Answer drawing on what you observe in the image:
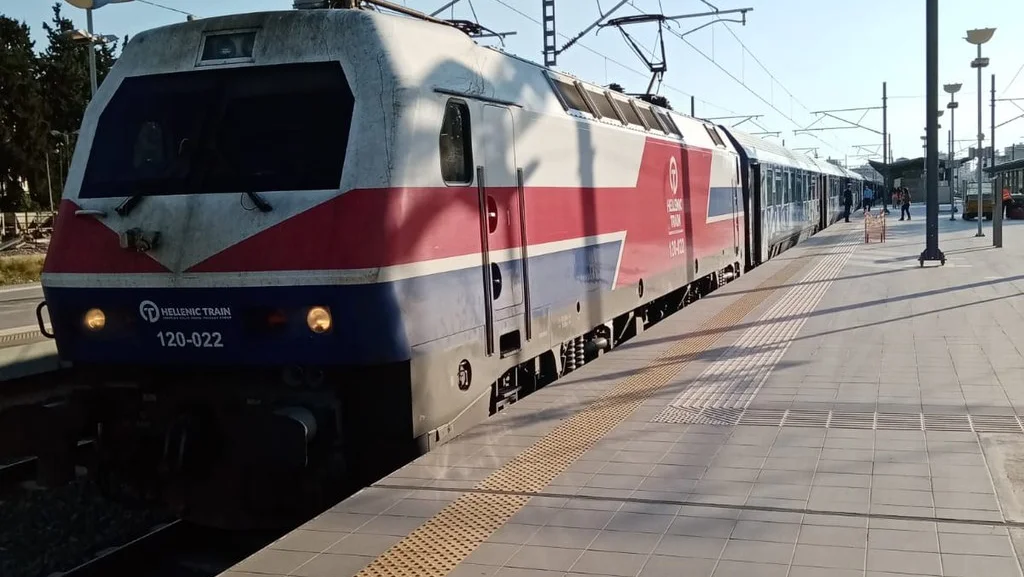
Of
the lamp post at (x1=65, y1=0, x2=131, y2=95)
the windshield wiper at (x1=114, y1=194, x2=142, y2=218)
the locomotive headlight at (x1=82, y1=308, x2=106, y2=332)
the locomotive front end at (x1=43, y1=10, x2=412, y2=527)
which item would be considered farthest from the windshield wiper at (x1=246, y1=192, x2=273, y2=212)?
the lamp post at (x1=65, y1=0, x2=131, y2=95)

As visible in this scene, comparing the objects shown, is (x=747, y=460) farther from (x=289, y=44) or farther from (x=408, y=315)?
(x=289, y=44)

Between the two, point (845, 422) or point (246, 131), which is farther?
point (845, 422)

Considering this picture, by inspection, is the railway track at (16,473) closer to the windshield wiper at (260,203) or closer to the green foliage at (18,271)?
the windshield wiper at (260,203)

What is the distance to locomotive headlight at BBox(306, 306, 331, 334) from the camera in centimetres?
564

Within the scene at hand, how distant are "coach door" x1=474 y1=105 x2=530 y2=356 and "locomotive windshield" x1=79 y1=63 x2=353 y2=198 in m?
1.24

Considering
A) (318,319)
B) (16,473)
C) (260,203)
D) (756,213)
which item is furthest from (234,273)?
(756,213)

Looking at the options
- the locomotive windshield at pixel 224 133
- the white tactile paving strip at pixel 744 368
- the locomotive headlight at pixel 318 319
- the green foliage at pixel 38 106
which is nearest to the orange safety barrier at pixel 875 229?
the white tactile paving strip at pixel 744 368

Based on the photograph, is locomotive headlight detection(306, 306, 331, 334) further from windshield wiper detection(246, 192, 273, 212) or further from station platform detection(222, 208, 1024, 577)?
station platform detection(222, 208, 1024, 577)

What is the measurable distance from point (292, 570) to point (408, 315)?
1.80 metres

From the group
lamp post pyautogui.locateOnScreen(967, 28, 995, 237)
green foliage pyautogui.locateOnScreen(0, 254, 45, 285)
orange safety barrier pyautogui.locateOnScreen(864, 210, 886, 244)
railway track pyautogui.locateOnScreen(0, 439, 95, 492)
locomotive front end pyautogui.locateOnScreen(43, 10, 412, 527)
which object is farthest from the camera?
green foliage pyautogui.locateOnScreen(0, 254, 45, 285)

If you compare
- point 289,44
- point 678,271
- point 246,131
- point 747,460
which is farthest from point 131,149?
point 678,271

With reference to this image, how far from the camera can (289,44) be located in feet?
19.9

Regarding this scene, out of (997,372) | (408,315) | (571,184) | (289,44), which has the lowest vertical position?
(997,372)

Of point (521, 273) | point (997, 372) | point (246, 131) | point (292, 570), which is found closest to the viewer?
point (292, 570)
